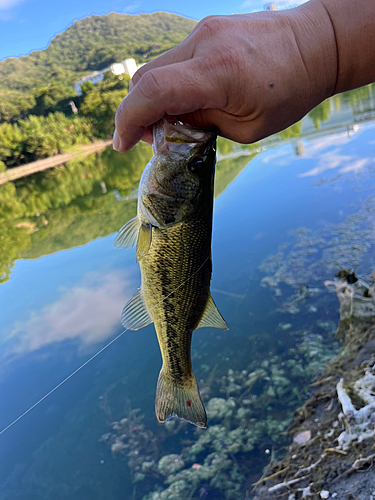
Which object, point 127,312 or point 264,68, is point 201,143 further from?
point 127,312

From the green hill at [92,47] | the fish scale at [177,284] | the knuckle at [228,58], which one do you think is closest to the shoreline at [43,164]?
the fish scale at [177,284]

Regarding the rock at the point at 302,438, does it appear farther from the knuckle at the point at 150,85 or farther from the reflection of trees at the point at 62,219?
the reflection of trees at the point at 62,219

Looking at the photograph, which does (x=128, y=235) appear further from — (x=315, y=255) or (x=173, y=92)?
(x=315, y=255)

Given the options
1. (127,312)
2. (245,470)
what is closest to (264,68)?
(127,312)

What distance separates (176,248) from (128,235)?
1.07 ft

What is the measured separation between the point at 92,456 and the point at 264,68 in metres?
3.93

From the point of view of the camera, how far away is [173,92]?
123 cm

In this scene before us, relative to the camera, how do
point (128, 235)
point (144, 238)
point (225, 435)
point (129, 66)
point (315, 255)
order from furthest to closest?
point (129, 66), point (315, 255), point (225, 435), point (128, 235), point (144, 238)

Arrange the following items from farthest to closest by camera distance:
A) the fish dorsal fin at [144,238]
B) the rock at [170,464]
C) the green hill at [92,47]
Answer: the green hill at [92,47] < the rock at [170,464] < the fish dorsal fin at [144,238]

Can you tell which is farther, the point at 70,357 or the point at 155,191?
the point at 70,357

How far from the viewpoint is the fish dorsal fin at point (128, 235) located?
6.05ft

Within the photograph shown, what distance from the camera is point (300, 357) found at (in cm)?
391

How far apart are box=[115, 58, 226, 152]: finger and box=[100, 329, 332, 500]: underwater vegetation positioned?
3.16 metres

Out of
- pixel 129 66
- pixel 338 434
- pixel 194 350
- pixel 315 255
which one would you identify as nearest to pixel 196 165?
pixel 338 434
